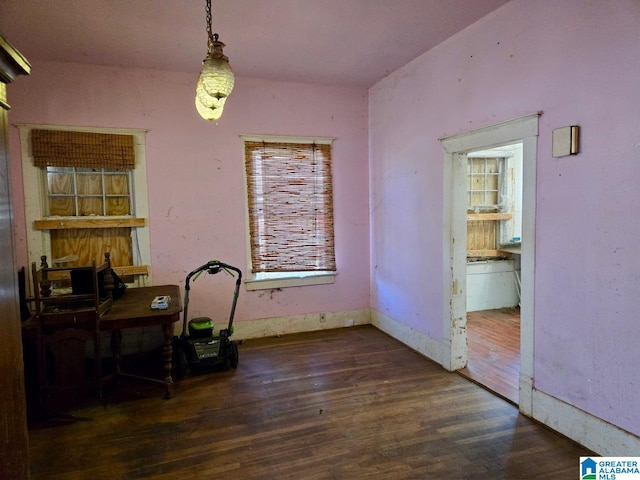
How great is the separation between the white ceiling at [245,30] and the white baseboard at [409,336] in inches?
110

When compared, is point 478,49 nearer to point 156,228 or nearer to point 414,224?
point 414,224

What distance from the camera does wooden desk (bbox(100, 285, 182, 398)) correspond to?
2994 millimetres

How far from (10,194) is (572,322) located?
114 inches

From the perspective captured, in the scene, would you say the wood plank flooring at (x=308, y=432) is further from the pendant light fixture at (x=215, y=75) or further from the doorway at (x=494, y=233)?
the doorway at (x=494, y=233)

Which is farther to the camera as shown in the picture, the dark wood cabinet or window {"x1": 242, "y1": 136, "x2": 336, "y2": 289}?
window {"x1": 242, "y1": 136, "x2": 336, "y2": 289}

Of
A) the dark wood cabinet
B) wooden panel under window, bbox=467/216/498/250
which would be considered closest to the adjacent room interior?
the dark wood cabinet

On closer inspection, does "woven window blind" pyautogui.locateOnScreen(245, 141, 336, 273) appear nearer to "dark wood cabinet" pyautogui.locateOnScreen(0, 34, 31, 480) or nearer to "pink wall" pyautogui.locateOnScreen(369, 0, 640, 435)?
"pink wall" pyautogui.locateOnScreen(369, 0, 640, 435)

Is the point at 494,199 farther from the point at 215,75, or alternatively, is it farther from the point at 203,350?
the point at 215,75

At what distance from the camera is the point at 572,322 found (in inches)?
98.1

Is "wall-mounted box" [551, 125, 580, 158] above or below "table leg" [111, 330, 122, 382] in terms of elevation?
above

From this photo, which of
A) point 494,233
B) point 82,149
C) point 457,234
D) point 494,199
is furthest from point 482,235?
point 82,149

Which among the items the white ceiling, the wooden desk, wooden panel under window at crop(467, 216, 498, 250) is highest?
the white ceiling

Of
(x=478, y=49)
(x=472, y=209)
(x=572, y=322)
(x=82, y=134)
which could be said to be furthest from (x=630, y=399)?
(x=82, y=134)

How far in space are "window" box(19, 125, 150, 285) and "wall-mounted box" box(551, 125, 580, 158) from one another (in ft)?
12.1
